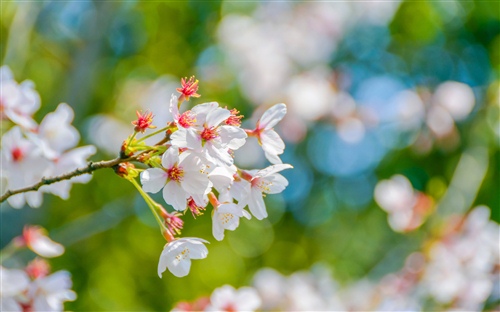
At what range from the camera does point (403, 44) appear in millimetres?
6074

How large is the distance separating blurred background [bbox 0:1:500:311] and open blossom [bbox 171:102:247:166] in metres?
1.98

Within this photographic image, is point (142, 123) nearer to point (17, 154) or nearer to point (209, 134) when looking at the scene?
point (209, 134)

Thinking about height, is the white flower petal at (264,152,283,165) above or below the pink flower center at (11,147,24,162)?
below

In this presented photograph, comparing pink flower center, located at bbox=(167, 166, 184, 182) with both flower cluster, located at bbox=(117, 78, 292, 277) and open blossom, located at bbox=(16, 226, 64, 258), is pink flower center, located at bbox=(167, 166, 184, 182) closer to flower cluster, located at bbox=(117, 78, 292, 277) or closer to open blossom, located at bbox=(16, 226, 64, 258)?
flower cluster, located at bbox=(117, 78, 292, 277)

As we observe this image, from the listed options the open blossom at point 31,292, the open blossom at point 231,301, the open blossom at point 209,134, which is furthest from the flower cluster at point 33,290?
the open blossom at point 209,134

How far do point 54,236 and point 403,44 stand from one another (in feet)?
14.5

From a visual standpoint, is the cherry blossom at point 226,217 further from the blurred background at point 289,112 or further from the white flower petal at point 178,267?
the blurred background at point 289,112

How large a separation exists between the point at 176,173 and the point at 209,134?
0.32ft

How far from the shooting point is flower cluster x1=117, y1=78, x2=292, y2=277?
1030 mm

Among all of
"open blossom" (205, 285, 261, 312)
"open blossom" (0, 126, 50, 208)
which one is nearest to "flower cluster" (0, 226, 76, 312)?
"open blossom" (0, 126, 50, 208)

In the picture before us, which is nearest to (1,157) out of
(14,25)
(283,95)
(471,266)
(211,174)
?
(211,174)

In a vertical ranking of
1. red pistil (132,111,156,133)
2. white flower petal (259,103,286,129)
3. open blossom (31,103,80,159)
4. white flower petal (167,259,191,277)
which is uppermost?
open blossom (31,103,80,159)

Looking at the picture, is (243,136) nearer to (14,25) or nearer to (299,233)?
(14,25)

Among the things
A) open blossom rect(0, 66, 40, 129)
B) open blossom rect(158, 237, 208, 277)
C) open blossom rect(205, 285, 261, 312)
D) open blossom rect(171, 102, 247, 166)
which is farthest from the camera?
open blossom rect(205, 285, 261, 312)
